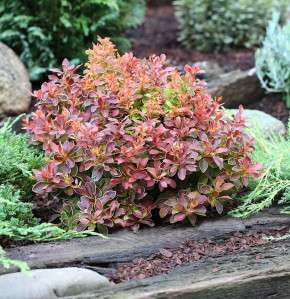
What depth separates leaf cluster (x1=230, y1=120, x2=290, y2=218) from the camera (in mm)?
2889

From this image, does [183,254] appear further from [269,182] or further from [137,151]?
[269,182]

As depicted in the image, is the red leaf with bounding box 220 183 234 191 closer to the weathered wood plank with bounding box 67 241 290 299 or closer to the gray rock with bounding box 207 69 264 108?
the weathered wood plank with bounding box 67 241 290 299

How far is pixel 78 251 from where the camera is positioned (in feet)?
8.43

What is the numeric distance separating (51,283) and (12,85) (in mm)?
2910

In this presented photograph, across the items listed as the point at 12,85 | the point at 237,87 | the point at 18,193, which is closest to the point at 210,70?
the point at 237,87

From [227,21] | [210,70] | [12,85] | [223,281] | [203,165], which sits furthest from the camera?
[227,21]

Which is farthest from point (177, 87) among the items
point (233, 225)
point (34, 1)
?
point (34, 1)

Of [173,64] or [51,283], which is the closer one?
[51,283]

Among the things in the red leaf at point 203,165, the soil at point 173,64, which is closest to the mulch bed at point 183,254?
the soil at point 173,64

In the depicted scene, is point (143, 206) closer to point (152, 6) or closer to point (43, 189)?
point (43, 189)

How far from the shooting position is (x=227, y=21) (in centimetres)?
623

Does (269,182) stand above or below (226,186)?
below

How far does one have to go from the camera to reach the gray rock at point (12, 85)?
4.56 metres

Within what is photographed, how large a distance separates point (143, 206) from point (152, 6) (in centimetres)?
683
